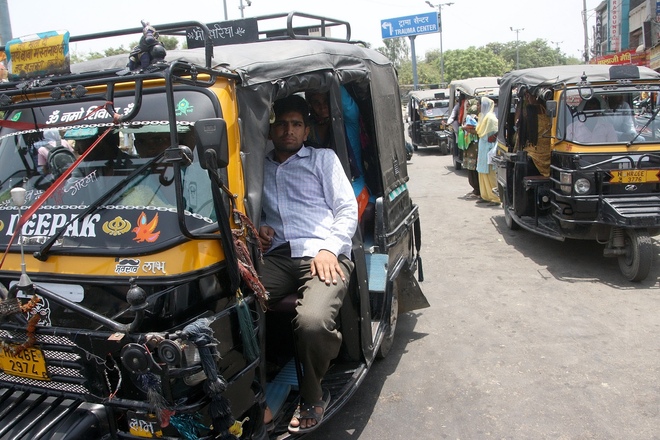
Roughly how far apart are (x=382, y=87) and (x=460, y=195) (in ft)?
25.8

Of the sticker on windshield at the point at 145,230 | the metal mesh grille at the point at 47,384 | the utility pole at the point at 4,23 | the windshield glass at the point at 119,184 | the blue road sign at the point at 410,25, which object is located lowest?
the metal mesh grille at the point at 47,384

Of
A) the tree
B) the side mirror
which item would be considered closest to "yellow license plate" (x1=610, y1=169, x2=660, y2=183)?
the side mirror

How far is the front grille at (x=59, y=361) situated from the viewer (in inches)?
99.8

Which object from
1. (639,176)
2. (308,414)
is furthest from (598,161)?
(308,414)

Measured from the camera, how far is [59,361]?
258 cm

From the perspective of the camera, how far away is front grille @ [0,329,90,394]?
254 centimetres

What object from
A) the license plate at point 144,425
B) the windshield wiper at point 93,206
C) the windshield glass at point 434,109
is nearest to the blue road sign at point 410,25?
the windshield glass at point 434,109

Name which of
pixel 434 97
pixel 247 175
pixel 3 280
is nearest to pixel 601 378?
pixel 247 175

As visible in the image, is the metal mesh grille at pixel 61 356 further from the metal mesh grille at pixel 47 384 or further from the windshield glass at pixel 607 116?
the windshield glass at pixel 607 116

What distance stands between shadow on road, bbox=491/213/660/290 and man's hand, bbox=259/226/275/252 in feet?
13.8

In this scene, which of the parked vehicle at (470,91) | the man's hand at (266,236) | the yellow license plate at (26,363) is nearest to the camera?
the yellow license plate at (26,363)

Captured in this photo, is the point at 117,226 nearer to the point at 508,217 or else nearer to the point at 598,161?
the point at 598,161

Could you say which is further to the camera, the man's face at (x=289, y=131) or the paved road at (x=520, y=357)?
the paved road at (x=520, y=357)

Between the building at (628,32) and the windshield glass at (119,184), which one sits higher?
the building at (628,32)
